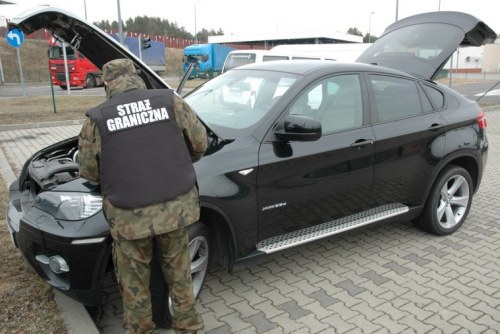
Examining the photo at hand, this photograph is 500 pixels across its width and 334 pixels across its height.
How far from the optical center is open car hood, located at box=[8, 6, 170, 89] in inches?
110

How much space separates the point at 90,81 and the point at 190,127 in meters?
26.4

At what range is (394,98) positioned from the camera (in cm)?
415

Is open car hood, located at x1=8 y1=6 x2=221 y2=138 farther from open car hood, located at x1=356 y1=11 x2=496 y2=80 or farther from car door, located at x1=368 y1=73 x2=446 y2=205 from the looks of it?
open car hood, located at x1=356 y1=11 x2=496 y2=80

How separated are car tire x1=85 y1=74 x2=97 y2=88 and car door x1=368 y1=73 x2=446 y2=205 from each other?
25.1m

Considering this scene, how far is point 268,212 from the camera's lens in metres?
3.27

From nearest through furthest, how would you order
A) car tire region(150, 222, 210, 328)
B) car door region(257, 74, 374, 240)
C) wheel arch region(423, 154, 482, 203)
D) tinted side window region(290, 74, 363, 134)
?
1. car tire region(150, 222, 210, 328)
2. car door region(257, 74, 374, 240)
3. tinted side window region(290, 74, 363, 134)
4. wheel arch region(423, 154, 482, 203)

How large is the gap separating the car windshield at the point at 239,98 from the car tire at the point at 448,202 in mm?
1966

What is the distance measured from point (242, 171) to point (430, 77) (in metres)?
2.67

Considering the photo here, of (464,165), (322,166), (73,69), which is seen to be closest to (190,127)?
(322,166)

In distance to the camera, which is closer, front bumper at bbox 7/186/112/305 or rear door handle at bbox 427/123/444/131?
front bumper at bbox 7/186/112/305

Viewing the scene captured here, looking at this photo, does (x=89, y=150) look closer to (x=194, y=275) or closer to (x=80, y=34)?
(x=80, y=34)

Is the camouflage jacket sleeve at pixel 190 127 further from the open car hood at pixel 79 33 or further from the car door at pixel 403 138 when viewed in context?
the car door at pixel 403 138

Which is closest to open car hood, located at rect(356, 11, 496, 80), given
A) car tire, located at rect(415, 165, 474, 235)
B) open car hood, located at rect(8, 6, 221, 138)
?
car tire, located at rect(415, 165, 474, 235)

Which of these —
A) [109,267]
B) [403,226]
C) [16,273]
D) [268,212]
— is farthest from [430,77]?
[16,273]
